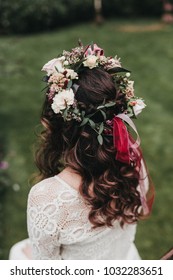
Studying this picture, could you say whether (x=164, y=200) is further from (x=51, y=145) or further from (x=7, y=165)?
(x=51, y=145)

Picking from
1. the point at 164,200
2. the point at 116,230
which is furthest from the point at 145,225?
the point at 116,230

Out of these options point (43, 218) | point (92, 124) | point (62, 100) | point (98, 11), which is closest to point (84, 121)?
point (92, 124)

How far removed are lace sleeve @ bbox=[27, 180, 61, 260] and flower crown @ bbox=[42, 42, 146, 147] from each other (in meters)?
0.37

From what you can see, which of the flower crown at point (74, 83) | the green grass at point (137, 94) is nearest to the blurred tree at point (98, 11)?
the green grass at point (137, 94)

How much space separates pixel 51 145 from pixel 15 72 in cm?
502

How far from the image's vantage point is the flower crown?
2.37 m

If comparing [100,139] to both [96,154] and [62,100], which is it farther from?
[62,100]

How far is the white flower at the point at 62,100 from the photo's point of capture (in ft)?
7.72

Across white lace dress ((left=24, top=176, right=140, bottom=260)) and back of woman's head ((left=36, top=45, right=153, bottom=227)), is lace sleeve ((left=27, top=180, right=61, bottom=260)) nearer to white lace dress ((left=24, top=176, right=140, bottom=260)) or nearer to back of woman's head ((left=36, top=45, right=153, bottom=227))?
white lace dress ((left=24, top=176, right=140, bottom=260))

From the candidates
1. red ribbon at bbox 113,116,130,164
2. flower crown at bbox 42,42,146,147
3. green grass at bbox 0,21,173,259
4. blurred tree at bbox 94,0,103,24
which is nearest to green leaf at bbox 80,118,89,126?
flower crown at bbox 42,42,146,147

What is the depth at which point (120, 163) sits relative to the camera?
8.45 feet

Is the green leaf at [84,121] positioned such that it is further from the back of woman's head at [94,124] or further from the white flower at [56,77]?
the white flower at [56,77]

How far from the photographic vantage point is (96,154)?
8.02 feet

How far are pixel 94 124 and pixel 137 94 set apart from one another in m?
4.74
